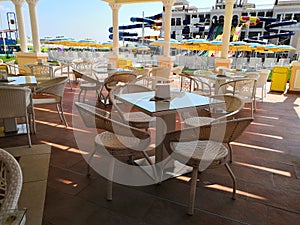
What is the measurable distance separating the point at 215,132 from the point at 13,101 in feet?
7.21

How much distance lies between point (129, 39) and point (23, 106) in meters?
32.3

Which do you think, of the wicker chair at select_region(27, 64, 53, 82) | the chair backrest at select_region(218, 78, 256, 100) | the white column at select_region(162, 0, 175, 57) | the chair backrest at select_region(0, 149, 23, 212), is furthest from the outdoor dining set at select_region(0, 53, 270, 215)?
the white column at select_region(162, 0, 175, 57)

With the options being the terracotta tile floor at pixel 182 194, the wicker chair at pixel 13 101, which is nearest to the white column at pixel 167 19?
the terracotta tile floor at pixel 182 194

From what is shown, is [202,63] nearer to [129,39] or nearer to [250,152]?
[250,152]

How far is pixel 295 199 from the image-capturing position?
196cm

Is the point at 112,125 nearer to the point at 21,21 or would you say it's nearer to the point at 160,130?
the point at 160,130

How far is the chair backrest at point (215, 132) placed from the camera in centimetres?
165

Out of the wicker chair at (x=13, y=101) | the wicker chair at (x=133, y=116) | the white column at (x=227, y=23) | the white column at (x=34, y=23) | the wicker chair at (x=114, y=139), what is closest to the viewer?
the wicker chair at (x=114, y=139)

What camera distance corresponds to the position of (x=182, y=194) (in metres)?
2.00

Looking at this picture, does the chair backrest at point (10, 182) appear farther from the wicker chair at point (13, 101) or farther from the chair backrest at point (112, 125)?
the wicker chair at point (13, 101)

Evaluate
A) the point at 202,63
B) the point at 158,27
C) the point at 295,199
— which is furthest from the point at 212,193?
the point at 158,27

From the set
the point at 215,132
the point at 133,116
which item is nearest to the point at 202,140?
the point at 215,132

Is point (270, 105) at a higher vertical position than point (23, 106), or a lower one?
lower

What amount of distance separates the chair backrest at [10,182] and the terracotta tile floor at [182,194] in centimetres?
76
